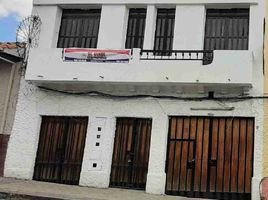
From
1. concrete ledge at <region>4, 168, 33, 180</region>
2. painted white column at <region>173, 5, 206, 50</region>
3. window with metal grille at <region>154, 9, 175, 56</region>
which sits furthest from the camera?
window with metal grille at <region>154, 9, 175, 56</region>

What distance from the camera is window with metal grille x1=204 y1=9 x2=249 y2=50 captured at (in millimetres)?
13242

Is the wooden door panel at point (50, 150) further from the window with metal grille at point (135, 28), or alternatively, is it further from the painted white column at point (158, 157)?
the window with metal grille at point (135, 28)

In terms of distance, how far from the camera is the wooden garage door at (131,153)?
1292cm

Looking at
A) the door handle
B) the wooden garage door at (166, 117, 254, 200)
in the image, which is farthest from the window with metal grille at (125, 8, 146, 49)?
the door handle

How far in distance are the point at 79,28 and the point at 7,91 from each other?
333 cm

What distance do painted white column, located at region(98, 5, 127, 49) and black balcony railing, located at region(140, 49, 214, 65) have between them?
1038 millimetres

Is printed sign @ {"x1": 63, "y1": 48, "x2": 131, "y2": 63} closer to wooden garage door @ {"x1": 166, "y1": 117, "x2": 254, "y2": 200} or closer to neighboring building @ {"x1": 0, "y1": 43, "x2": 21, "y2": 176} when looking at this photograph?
neighboring building @ {"x1": 0, "y1": 43, "x2": 21, "y2": 176}

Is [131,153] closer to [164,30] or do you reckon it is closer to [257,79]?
[164,30]

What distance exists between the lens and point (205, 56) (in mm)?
12688

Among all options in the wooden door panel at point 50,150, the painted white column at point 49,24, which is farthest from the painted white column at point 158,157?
the painted white column at point 49,24

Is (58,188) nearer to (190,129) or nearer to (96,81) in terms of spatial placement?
(96,81)

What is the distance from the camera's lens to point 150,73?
12.6 metres

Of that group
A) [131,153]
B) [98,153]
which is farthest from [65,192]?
[131,153]

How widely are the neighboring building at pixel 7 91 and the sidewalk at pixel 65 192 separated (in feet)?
5.23
